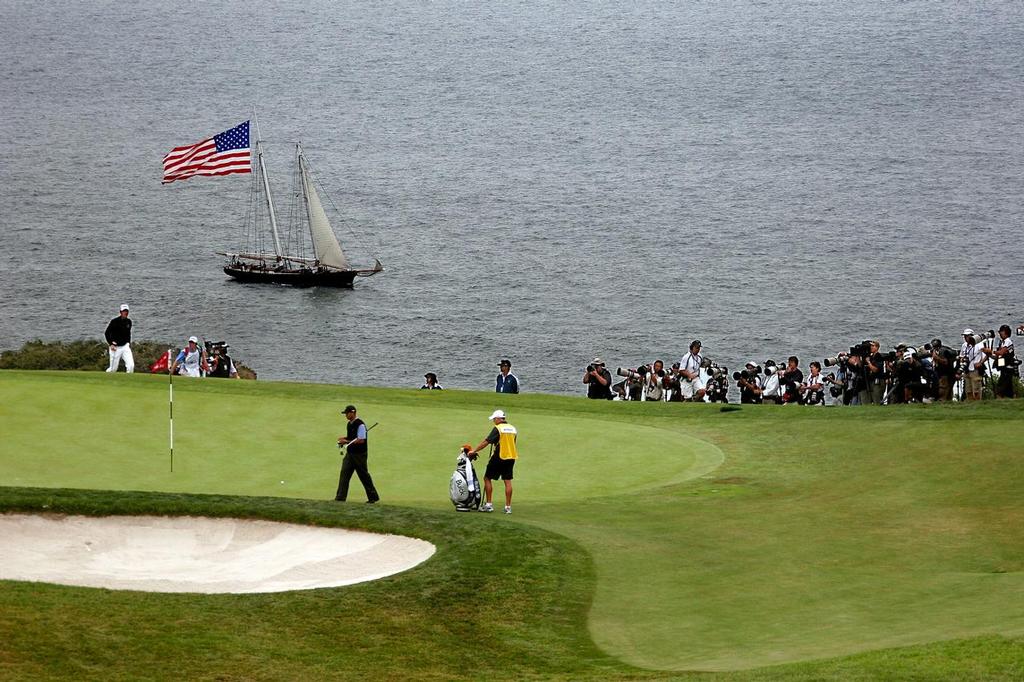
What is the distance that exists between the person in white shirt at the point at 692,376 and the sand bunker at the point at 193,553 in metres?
16.9

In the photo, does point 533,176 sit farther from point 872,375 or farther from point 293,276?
point 872,375

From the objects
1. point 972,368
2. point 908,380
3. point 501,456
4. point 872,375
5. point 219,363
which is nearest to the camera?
point 501,456

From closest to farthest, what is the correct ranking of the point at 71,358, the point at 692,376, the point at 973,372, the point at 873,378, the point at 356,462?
1. the point at 356,462
2. the point at 973,372
3. the point at 873,378
4. the point at 692,376
5. the point at 71,358

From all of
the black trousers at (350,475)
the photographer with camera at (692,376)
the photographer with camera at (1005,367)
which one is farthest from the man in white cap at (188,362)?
the photographer with camera at (1005,367)

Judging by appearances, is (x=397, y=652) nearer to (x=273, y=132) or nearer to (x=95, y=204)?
(x=95, y=204)

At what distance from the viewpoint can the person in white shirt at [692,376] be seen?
113ft

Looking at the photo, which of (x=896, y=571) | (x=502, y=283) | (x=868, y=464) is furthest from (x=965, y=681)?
(x=502, y=283)

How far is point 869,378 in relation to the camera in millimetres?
33688

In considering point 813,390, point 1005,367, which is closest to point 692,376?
point 813,390

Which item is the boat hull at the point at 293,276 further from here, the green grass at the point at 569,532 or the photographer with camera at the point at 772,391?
the green grass at the point at 569,532

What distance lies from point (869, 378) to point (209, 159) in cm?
2713

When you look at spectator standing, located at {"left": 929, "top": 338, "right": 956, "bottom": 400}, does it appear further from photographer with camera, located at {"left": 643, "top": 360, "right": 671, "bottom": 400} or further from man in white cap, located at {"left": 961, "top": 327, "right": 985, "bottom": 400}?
photographer with camera, located at {"left": 643, "top": 360, "right": 671, "bottom": 400}

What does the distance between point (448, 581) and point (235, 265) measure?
10175 cm

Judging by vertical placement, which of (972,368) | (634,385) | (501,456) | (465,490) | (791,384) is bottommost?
(465,490)
